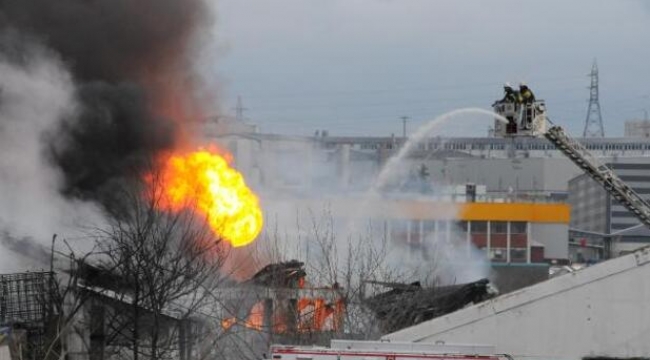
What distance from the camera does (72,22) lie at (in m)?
33.7

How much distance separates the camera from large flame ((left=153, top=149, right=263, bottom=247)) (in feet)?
112

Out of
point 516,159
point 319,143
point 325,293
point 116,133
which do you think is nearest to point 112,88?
point 116,133

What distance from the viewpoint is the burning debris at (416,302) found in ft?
103

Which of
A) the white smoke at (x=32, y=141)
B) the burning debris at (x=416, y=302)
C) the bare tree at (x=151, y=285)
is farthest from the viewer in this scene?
the white smoke at (x=32, y=141)

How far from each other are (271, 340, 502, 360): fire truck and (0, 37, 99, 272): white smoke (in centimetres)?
1399

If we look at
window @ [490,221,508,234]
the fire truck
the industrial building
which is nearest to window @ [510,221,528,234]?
window @ [490,221,508,234]

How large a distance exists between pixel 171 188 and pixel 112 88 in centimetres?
348

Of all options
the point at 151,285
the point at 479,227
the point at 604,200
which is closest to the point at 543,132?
the point at 151,285

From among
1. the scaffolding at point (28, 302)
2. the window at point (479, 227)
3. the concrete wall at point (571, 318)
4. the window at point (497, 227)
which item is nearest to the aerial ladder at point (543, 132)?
the concrete wall at point (571, 318)

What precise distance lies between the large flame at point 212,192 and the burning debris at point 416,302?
16.9ft

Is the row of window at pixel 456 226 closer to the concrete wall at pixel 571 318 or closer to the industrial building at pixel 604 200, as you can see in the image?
the concrete wall at pixel 571 318

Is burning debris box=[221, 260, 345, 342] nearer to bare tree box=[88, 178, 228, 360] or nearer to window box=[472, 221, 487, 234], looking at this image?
bare tree box=[88, 178, 228, 360]

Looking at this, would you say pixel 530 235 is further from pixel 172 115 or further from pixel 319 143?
pixel 172 115

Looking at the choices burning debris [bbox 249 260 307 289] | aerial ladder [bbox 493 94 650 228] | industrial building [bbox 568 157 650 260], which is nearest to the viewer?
aerial ladder [bbox 493 94 650 228]
